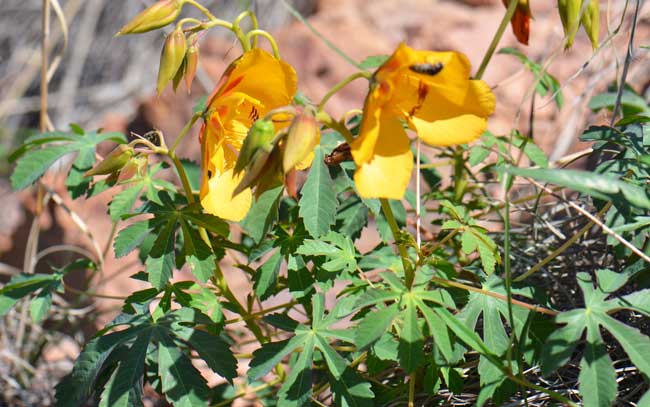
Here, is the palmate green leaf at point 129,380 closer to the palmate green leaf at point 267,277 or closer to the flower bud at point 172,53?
the palmate green leaf at point 267,277

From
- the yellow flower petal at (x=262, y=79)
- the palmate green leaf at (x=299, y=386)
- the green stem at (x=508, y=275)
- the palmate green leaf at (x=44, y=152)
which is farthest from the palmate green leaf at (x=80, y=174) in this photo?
the green stem at (x=508, y=275)

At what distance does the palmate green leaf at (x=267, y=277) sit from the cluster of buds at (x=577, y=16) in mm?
636

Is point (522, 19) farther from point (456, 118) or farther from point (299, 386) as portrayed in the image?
point (299, 386)

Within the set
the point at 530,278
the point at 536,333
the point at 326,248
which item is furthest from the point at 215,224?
the point at 530,278

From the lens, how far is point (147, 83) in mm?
3967

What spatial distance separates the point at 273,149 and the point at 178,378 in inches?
18.5

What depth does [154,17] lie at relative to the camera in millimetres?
1285

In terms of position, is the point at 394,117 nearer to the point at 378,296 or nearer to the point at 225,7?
the point at 378,296

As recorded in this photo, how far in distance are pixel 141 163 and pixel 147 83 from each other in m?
2.80

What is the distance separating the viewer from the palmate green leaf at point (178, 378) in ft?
4.07

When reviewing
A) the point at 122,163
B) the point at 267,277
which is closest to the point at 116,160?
the point at 122,163

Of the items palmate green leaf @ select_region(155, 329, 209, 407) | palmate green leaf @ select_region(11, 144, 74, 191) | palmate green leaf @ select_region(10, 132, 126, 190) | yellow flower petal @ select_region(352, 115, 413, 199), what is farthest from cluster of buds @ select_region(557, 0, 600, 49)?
palmate green leaf @ select_region(11, 144, 74, 191)

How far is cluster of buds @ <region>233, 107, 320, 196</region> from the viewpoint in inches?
39.3

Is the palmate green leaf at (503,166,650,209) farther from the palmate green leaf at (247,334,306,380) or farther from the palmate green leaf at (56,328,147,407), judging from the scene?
the palmate green leaf at (56,328,147,407)
